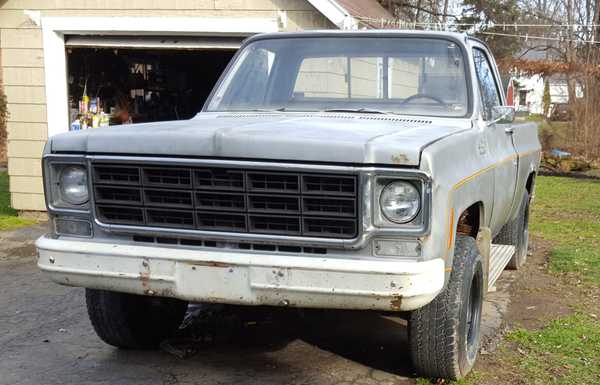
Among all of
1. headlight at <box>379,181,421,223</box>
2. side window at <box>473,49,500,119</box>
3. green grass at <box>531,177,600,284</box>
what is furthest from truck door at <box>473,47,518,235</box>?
green grass at <box>531,177,600,284</box>

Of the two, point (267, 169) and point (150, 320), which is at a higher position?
point (267, 169)

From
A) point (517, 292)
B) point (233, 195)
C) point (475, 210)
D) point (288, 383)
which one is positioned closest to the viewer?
point (233, 195)

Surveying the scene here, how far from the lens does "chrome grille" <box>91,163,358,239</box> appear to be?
11.1 feet

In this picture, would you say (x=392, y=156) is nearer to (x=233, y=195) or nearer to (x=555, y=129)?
(x=233, y=195)

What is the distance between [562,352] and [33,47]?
784 cm

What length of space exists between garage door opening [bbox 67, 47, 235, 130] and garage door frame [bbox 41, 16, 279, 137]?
388 millimetres

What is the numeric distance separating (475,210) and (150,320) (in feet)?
7.18

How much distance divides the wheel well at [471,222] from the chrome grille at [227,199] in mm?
1395

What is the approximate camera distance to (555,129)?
17.5 m

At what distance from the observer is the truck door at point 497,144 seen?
4.80m

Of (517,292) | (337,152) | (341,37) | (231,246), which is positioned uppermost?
(341,37)

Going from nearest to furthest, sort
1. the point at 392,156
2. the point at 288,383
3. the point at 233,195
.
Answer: the point at 392,156, the point at 233,195, the point at 288,383

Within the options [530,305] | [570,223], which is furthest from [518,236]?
A: [570,223]

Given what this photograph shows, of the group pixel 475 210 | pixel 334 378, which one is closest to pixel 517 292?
pixel 475 210
